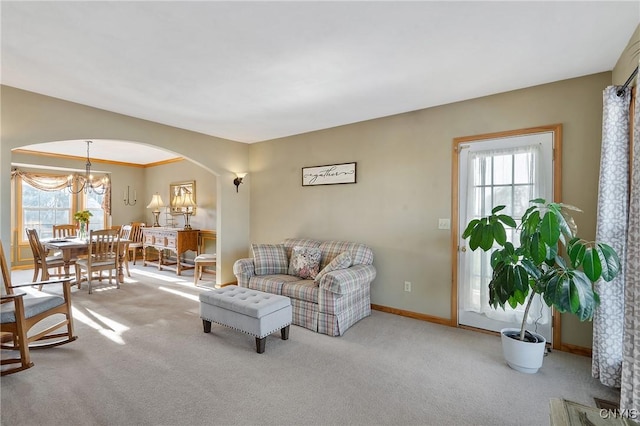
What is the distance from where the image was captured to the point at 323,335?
320 centimetres

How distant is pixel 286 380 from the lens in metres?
2.33

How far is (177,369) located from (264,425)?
1.05 meters

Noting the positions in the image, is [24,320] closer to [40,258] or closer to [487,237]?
[40,258]

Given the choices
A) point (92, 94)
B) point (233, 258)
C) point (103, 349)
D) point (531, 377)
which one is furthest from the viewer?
point (233, 258)

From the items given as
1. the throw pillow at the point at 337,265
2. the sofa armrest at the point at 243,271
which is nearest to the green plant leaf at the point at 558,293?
the throw pillow at the point at 337,265

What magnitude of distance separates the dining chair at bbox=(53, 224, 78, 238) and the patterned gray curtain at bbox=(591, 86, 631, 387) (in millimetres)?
8178

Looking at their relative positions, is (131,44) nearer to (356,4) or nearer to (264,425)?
(356,4)

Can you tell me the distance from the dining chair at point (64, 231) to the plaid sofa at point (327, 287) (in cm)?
459

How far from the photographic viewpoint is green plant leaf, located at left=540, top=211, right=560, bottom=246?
2162mm

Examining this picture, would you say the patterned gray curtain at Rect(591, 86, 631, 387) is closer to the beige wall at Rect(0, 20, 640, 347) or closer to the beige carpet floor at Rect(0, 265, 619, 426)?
the beige carpet floor at Rect(0, 265, 619, 426)

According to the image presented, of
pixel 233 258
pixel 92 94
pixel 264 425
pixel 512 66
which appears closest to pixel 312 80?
pixel 512 66

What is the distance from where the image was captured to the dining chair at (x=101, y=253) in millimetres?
4725

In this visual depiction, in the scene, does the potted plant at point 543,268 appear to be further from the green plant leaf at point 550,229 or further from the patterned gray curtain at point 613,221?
the patterned gray curtain at point 613,221

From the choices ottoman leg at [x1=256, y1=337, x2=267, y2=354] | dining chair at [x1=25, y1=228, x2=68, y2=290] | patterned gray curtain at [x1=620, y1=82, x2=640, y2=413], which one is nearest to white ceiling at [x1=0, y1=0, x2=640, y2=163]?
patterned gray curtain at [x1=620, y1=82, x2=640, y2=413]
